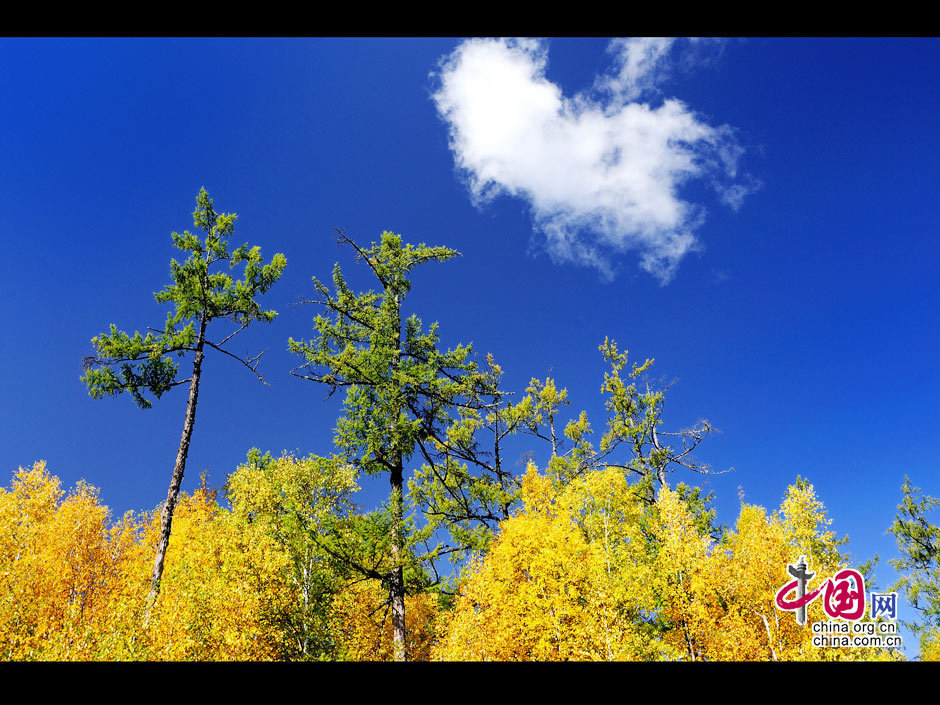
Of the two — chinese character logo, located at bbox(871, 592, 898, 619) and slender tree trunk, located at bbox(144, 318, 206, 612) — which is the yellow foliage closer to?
slender tree trunk, located at bbox(144, 318, 206, 612)

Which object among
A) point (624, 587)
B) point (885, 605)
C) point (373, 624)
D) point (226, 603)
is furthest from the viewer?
point (373, 624)

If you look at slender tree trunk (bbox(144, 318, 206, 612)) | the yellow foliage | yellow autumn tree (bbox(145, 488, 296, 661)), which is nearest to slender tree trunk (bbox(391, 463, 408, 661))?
the yellow foliage

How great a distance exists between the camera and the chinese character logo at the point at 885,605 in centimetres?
889

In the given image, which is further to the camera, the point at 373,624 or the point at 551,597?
the point at 373,624

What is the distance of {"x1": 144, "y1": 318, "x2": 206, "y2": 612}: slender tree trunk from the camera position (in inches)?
479

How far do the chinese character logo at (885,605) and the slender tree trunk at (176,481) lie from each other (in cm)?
1666

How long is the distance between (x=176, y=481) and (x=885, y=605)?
18.5 m

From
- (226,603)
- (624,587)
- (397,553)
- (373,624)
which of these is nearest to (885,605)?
(624,587)

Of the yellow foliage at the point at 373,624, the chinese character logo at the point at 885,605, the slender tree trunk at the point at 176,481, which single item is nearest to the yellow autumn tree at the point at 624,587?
the yellow foliage at the point at 373,624

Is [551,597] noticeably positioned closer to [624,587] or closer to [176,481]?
[624,587]

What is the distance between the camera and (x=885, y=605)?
9242 millimetres
